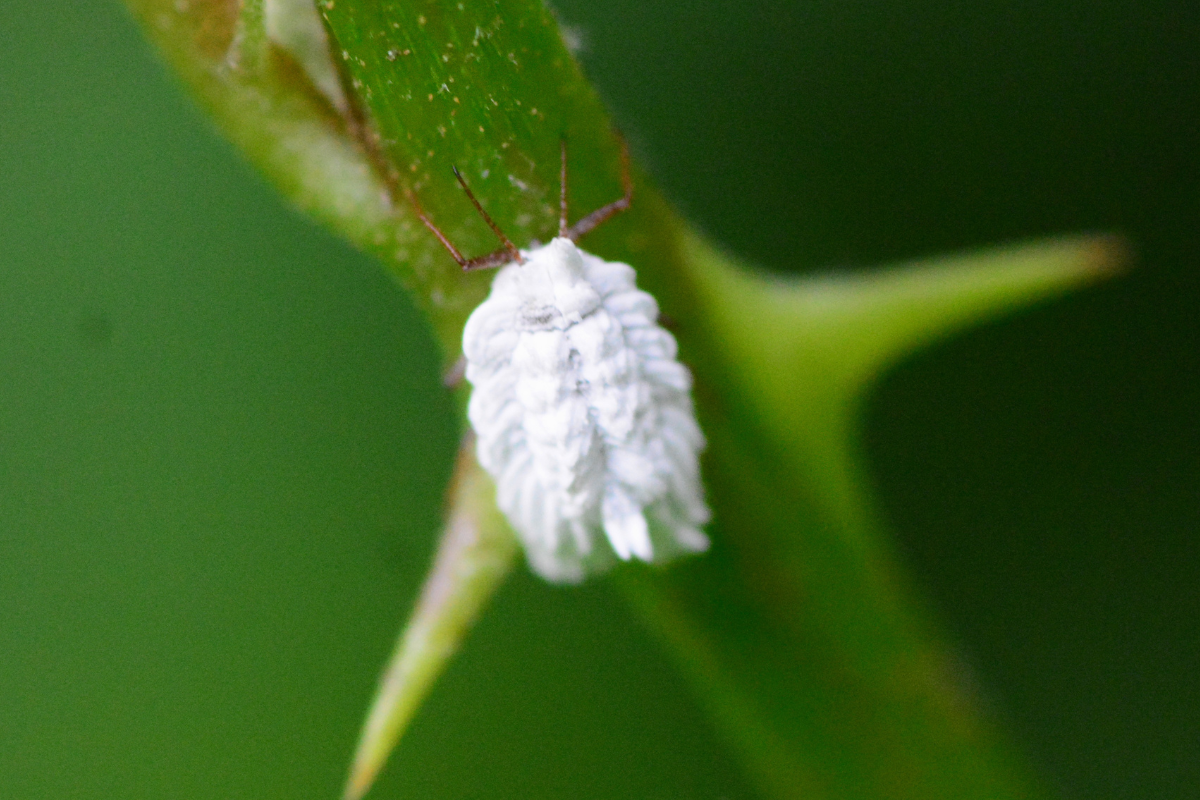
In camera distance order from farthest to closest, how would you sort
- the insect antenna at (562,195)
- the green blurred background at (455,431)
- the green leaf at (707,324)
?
the green blurred background at (455,431), the insect antenna at (562,195), the green leaf at (707,324)

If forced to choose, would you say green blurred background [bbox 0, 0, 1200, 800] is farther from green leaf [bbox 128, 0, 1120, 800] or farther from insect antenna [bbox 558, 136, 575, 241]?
insect antenna [bbox 558, 136, 575, 241]

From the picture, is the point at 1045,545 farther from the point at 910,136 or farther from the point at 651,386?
the point at 651,386

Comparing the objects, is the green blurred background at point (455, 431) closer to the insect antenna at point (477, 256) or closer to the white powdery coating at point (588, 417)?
the white powdery coating at point (588, 417)

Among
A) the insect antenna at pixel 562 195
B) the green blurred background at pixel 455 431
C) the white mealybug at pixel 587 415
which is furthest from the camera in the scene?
the green blurred background at pixel 455 431

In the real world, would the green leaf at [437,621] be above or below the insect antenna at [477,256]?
below

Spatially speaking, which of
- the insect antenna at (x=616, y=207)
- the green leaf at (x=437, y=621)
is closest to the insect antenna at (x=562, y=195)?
the insect antenna at (x=616, y=207)

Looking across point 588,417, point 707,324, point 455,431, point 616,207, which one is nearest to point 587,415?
point 588,417

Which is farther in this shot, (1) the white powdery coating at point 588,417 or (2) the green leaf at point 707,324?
(1) the white powdery coating at point 588,417
